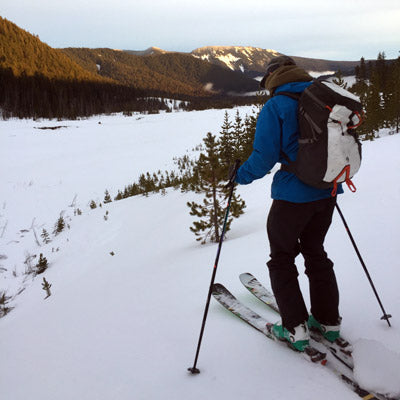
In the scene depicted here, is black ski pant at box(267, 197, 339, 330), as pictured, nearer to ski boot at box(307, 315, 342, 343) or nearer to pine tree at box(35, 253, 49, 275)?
ski boot at box(307, 315, 342, 343)

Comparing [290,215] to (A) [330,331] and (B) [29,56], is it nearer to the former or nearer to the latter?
(A) [330,331]

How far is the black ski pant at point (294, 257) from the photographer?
185 centimetres

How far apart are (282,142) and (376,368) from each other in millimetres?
1440

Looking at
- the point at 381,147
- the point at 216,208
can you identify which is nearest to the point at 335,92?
the point at 216,208

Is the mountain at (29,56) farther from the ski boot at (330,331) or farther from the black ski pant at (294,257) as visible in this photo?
the ski boot at (330,331)

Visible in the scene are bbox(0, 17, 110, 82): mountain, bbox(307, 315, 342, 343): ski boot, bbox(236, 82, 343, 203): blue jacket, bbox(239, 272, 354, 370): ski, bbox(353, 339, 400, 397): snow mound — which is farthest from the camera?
bbox(0, 17, 110, 82): mountain

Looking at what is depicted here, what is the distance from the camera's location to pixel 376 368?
1.68 m

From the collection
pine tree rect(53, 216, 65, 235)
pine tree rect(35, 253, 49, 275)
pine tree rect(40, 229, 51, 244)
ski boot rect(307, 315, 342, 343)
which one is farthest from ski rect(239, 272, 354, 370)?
pine tree rect(53, 216, 65, 235)

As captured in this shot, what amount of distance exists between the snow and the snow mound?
0.01 m

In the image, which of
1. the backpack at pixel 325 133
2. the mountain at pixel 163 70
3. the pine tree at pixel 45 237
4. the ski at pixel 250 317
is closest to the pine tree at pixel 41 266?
the pine tree at pixel 45 237

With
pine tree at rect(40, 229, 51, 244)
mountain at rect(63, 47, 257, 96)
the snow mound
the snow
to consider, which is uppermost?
mountain at rect(63, 47, 257, 96)

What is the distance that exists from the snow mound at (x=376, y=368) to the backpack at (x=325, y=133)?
106cm

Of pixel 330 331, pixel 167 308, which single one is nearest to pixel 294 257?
pixel 330 331

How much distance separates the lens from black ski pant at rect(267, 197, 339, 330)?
72.8 inches
